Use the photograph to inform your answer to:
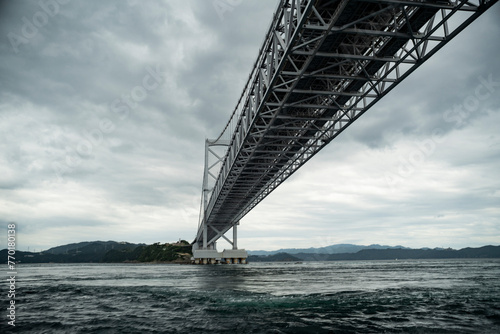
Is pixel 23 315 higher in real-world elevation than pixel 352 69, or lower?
lower

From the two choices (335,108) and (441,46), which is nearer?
(441,46)

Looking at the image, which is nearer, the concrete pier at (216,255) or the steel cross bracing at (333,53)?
the steel cross bracing at (333,53)

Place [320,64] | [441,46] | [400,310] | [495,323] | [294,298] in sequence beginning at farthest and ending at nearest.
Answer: [320,64]
[441,46]
[294,298]
[400,310]
[495,323]

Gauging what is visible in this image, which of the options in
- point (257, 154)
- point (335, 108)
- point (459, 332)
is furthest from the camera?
point (257, 154)

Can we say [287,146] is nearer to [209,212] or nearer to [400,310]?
[400,310]

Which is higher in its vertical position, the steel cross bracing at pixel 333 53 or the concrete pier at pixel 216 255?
the steel cross bracing at pixel 333 53

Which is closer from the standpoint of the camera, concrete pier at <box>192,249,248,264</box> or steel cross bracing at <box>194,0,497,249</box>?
steel cross bracing at <box>194,0,497,249</box>

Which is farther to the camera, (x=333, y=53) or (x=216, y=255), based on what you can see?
(x=216, y=255)

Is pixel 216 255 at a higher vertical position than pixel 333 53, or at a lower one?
lower

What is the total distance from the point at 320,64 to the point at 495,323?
1335cm

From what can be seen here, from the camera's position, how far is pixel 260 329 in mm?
7613

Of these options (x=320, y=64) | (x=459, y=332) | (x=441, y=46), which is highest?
(x=320, y=64)

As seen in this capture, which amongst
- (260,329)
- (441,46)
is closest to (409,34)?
(441,46)

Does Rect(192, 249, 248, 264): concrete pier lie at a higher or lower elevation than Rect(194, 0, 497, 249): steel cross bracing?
lower
